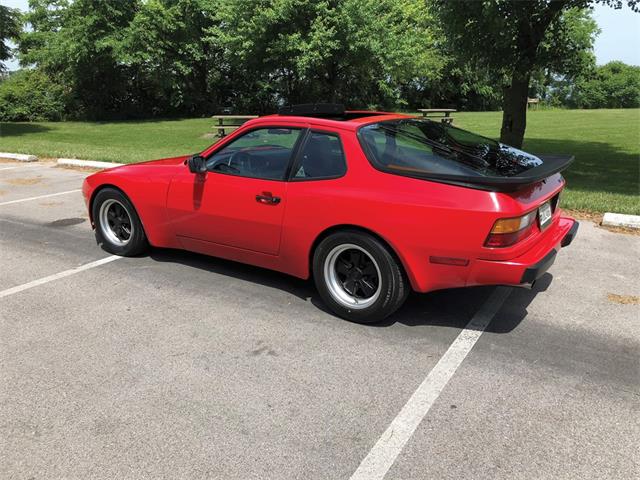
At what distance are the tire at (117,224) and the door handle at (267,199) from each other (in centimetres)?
163

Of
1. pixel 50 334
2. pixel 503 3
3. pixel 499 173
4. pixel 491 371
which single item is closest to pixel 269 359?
pixel 491 371

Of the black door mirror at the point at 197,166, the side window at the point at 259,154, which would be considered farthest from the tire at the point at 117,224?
the side window at the point at 259,154

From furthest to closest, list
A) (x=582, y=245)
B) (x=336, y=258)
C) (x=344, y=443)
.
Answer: (x=582, y=245), (x=336, y=258), (x=344, y=443)

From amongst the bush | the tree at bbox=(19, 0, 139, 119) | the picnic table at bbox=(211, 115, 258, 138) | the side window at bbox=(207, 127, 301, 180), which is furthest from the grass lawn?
the side window at bbox=(207, 127, 301, 180)

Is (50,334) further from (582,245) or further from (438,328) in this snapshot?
(582,245)

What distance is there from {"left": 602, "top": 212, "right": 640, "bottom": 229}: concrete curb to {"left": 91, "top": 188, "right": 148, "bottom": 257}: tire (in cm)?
547

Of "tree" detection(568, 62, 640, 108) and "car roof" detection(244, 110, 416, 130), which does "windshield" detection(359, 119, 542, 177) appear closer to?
"car roof" detection(244, 110, 416, 130)

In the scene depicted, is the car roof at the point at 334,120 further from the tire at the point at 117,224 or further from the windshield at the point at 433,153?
the tire at the point at 117,224

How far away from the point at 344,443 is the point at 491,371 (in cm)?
115

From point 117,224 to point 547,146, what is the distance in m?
13.8

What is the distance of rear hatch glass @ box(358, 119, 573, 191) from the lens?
350 centimetres

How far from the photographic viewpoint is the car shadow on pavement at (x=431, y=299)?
13.0 feet

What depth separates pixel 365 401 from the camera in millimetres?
2951

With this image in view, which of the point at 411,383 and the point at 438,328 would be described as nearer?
the point at 411,383
